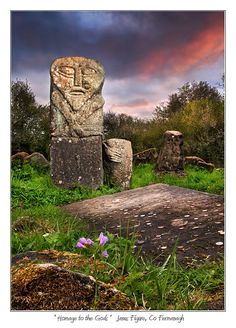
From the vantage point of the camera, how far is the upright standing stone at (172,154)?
1204cm

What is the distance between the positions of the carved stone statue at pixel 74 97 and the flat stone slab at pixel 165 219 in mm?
2334

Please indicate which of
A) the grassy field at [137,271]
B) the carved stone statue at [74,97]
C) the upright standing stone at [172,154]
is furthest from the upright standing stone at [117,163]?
the grassy field at [137,271]

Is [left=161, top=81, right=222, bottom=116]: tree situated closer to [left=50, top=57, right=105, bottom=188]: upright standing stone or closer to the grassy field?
[left=50, top=57, right=105, bottom=188]: upright standing stone

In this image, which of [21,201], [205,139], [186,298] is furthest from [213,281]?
[205,139]

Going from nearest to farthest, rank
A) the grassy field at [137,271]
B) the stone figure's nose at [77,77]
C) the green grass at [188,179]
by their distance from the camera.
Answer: the grassy field at [137,271] < the green grass at [188,179] < the stone figure's nose at [77,77]

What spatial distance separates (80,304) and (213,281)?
1.23m

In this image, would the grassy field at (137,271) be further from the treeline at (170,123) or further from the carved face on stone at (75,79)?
the treeline at (170,123)

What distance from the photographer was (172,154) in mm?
12094

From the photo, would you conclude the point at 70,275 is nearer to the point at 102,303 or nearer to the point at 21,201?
the point at 102,303

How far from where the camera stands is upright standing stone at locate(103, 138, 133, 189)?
10047mm

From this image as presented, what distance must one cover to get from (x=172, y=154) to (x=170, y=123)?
10.3 ft

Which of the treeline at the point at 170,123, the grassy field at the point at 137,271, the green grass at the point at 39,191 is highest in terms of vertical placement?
the treeline at the point at 170,123

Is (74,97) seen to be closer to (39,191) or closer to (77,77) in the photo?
(77,77)

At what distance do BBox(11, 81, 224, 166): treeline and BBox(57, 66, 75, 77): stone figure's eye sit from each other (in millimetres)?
3992
